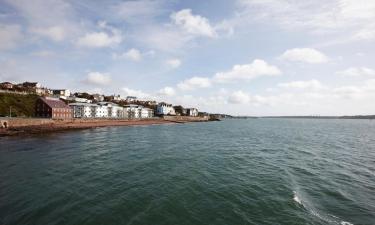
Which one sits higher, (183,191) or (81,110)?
(81,110)

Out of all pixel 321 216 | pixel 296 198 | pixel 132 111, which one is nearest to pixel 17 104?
pixel 132 111

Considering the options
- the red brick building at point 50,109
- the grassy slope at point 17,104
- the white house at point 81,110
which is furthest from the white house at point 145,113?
the red brick building at point 50,109

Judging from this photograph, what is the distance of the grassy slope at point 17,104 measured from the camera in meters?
107

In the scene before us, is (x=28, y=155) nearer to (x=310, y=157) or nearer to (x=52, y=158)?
(x=52, y=158)

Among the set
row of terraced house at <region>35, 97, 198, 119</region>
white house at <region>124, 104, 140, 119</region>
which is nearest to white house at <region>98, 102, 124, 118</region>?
row of terraced house at <region>35, 97, 198, 119</region>

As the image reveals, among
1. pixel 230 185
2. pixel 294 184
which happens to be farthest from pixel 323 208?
pixel 230 185

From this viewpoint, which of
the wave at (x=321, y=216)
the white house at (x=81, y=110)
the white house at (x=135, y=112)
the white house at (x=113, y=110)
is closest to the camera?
the wave at (x=321, y=216)

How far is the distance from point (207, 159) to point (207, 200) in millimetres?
16833

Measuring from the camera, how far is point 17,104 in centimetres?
11556

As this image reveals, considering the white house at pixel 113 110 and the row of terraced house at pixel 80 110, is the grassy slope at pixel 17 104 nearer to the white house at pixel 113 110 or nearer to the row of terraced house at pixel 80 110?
the row of terraced house at pixel 80 110

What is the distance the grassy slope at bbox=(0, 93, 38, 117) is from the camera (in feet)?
351

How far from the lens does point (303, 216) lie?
16.7 m

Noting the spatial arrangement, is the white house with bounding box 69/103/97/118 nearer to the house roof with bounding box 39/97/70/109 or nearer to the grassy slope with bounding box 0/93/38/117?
the grassy slope with bounding box 0/93/38/117

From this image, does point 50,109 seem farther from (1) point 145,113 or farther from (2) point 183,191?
(2) point 183,191
